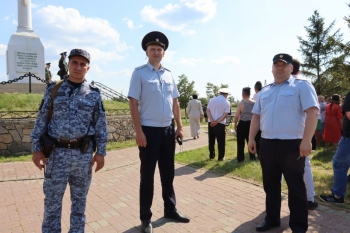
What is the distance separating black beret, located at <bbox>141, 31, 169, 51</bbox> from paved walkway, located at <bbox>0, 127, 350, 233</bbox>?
2169mm

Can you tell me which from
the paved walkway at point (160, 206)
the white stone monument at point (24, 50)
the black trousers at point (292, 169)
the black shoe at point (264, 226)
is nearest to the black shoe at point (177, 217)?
the paved walkway at point (160, 206)

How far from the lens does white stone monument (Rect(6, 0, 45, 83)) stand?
46.6 feet

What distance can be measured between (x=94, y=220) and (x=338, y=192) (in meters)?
3.39

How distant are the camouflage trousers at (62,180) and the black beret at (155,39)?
1.46 meters

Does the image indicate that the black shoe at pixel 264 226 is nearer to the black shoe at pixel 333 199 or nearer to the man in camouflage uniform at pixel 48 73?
the black shoe at pixel 333 199

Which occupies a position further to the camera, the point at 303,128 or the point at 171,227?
the point at 171,227

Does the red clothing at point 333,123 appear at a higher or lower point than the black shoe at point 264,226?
higher

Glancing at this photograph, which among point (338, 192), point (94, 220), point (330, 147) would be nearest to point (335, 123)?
point (330, 147)

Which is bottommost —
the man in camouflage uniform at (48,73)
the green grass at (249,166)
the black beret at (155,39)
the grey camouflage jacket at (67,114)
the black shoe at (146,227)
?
the black shoe at (146,227)

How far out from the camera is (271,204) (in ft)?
10.8

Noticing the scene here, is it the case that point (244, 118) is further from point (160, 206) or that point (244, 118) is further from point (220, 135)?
point (160, 206)

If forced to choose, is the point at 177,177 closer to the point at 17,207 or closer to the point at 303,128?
the point at 17,207

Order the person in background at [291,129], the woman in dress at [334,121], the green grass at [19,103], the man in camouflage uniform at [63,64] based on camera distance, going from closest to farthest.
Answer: the person in background at [291,129], the woman in dress at [334,121], the green grass at [19,103], the man in camouflage uniform at [63,64]

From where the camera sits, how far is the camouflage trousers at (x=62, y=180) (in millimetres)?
2566
